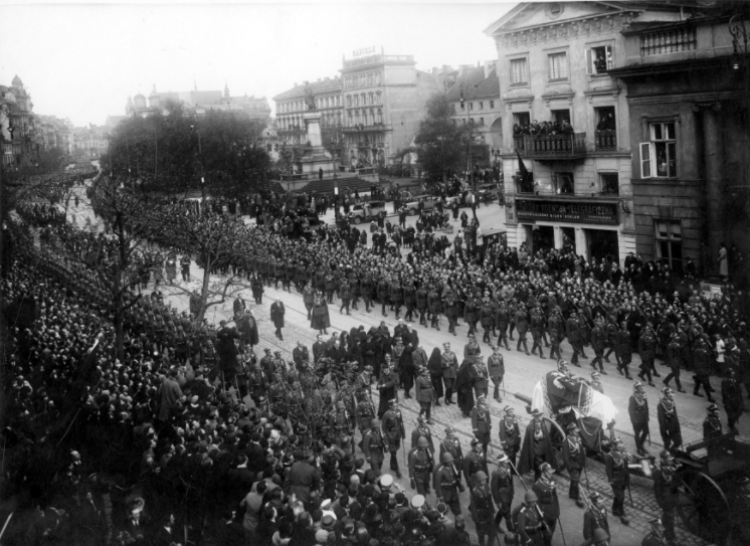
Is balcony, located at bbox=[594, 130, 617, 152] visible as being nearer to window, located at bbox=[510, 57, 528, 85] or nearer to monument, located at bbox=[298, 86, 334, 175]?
window, located at bbox=[510, 57, 528, 85]

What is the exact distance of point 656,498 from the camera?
9.09m

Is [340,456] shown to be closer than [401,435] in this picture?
Yes

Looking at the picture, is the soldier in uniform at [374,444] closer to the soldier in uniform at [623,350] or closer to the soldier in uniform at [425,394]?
the soldier in uniform at [425,394]

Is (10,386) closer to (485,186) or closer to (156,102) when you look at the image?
(156,102)

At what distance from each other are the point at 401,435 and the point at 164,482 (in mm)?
3796

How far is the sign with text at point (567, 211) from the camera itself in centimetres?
1816

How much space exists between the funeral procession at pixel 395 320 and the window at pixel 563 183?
16cm

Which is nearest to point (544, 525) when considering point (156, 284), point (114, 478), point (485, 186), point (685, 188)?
point (114, 478)

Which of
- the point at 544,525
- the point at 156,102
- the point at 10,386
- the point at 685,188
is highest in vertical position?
the point at 156,102

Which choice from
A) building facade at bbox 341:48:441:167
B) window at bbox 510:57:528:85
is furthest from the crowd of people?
window at bbox 510:57:528:85

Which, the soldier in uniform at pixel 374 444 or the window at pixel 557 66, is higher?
the window at pixel 557 66

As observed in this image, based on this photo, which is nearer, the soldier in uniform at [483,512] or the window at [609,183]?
the soldier in uniform at [483,512]

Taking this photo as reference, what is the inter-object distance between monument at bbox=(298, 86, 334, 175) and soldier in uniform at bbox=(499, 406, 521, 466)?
8200 mm

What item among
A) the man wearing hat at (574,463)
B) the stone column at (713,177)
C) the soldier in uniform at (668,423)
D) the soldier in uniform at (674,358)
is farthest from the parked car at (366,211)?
the man wearing hat at (574,463)
